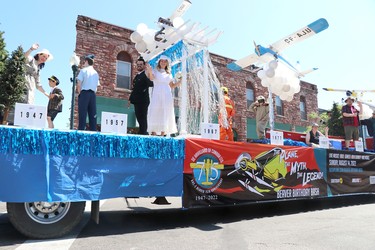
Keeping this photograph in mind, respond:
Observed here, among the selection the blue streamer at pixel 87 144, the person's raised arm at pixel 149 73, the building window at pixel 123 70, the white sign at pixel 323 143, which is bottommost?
the blue streamer at pixel 87 144

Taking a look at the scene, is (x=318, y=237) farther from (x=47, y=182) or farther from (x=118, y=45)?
(x=118, y=45)

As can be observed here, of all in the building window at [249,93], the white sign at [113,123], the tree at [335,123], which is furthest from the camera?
the tree at [335,123]

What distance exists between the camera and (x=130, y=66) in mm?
14836

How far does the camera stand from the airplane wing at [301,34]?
6.57 metres

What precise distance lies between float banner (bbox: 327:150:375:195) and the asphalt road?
0.70 meters

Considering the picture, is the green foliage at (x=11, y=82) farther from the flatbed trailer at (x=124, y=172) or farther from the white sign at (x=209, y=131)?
the white sign at (x=209, y=131)

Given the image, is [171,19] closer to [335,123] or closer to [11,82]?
[11,82]

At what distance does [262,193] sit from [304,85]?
19043 millimetres

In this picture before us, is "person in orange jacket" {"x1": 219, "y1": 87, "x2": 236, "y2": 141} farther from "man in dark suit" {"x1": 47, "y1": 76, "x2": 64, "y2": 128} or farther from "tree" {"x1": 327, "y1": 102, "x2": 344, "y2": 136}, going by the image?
"tree" {"x1": 327, "y1": 102, "x2": 344, "y2": 136}

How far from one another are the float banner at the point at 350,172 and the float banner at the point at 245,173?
49cm

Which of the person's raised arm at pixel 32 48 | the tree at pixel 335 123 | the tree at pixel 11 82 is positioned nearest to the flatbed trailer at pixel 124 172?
the person's raised arm at pixel 32 48

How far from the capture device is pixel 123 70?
1462 cm

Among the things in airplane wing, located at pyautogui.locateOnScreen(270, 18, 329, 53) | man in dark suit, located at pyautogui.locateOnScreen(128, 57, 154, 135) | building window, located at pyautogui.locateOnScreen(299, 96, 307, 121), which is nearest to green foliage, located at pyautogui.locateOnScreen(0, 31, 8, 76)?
man in dark suit, located at pyautogui.locateOnScreen(128, 57, 154, 135)

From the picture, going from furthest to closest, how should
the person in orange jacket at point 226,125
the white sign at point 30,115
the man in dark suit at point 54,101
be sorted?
the person in orange jacket at point 226,125, the man in dark suit at point 54,101, the white sign at point 30,115
